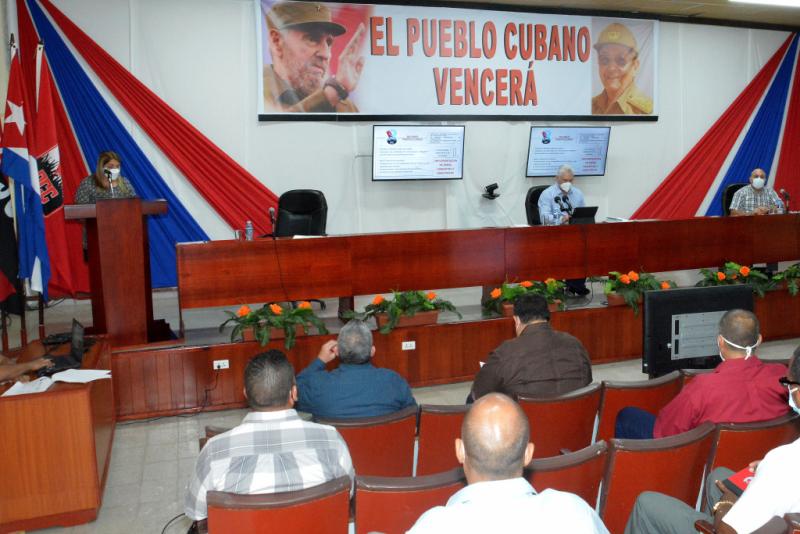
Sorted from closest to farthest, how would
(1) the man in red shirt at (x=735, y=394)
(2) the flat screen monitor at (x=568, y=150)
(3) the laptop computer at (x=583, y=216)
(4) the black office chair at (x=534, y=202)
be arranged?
(1) the man in red shirt at (x=735, y=394) → (3) the laptop computer at (x=583, y=216) → (4) the black office chair at (x=534, y=202) → (2) the flat screen monitor at (x=568, y=150)

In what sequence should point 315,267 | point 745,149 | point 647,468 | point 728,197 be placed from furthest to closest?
point 745,149 < point 728,197 < point 315,267 < point 647,468

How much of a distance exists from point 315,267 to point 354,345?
2.05 meters

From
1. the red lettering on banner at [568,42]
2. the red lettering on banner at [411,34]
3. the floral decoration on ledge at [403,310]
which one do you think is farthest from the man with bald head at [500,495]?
the red lettering on banner at [568,42]

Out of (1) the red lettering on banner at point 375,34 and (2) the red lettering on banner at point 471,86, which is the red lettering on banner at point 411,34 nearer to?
(1) the red lettering on banner at point 375,34

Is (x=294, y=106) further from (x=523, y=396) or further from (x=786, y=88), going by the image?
(x=786, y=88)

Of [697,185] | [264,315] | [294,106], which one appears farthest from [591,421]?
[697,185]

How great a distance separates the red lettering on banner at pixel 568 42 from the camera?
9094mm

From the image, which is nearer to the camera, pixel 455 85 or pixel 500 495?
pixel 500 495

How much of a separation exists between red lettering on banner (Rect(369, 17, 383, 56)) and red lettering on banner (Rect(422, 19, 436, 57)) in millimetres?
532

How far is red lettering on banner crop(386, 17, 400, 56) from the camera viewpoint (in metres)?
8.25

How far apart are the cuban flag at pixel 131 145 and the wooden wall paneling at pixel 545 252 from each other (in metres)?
3.33

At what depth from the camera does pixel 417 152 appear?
8.51 metres

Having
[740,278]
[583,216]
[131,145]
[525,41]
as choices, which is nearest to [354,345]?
[583,216]

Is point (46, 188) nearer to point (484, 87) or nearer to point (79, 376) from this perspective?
point (79, 376)
